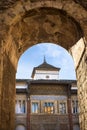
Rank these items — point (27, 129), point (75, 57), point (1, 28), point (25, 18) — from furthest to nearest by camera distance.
Result: point (27, 129)
point (75, 57)
point (25, 18)
point (1, 28)

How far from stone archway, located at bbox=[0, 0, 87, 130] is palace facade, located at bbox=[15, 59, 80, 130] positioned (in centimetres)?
1653

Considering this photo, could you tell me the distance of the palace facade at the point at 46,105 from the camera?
23766mm

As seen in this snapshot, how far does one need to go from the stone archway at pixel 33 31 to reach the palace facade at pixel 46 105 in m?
16.5

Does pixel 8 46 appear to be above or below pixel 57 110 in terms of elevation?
above

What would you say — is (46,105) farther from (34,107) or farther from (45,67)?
(45,67)

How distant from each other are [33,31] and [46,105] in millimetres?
17484

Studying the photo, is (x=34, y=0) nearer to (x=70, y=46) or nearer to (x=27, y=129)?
(x=70, y=46)

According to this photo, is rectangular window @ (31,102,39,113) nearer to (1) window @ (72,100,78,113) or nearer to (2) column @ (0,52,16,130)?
(1) window @ (72,100,78,113)

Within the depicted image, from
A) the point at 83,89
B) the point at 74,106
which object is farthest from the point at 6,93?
the point at 74,106

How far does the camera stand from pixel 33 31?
7902mm

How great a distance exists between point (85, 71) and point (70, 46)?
1.53 m

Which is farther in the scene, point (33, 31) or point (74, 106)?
point (74, 106)

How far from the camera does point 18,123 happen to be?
77.8 ft

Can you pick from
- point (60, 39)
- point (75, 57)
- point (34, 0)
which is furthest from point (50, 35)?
point (34, 0)
